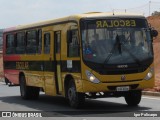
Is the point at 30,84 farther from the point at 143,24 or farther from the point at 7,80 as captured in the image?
the point at 143,24

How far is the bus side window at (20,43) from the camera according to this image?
23.4m

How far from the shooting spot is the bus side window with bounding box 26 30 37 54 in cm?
2174

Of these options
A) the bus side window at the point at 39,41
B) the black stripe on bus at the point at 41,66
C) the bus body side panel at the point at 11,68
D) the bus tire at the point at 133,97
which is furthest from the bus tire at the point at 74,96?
the bus body side panel at the point at 11,68

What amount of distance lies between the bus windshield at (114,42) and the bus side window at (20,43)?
258 inches

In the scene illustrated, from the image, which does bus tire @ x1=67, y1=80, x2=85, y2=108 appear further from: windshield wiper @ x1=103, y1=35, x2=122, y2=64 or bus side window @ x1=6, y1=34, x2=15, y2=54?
bus side window @ x1=6, y1=34, x2=15, y2=54

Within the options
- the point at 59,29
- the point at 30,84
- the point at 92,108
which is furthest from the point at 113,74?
the point at 30,84

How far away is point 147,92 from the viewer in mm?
23391

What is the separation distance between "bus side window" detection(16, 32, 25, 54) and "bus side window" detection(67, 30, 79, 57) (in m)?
5.65

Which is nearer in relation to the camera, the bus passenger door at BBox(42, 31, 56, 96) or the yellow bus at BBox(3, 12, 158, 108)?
the yellow bus at BBox(3, 12, 158, 108)

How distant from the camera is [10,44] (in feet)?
83.2

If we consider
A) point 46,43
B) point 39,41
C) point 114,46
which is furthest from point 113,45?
point 39,41

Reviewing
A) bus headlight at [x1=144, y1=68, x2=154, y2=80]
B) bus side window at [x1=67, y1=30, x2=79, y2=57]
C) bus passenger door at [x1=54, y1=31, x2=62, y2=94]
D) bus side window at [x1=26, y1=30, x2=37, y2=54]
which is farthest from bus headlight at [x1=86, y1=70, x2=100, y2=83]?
bus side window at [x1=26, y1=30, x2=37, y2=54]

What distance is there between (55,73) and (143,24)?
137 inches

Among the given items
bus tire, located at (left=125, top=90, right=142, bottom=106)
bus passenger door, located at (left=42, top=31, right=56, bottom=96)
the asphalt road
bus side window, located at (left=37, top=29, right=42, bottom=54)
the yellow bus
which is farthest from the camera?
bus side window, located at (left=37, top=29, right=42, bottom=54)
